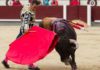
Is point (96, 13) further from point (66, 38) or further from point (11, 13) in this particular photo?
point (66, 38)

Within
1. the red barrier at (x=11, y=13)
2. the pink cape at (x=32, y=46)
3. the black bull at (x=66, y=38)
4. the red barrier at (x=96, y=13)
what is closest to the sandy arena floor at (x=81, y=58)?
the pink cape at (x=32, y=46)

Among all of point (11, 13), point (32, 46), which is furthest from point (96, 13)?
point (32, 46)

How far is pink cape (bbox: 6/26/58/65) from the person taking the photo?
271 inches

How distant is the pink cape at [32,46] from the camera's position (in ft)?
22.5

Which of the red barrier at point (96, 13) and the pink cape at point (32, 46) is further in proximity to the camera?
the red barrier at point (96, 13)

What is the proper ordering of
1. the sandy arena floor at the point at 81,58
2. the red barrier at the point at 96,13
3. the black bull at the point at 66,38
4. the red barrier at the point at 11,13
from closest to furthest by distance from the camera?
1. the black bull at the point at 66,38
2. the sandy arena floor at the point at 81,58
3. the red barrier at the point at 96,13
4. the red barrier at the point at 11,13

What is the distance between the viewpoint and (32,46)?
278 inches

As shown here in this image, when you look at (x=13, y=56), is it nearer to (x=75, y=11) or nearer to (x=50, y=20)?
(x=50, y=20)

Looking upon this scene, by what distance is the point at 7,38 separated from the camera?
40.2ft

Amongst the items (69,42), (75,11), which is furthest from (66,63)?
(75,11)

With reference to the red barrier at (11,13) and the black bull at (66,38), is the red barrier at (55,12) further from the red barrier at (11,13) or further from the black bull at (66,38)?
the black bull at (66,38)

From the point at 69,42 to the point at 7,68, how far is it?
3.71 ft

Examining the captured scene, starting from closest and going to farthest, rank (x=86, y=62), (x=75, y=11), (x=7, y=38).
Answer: (x=86, y=62), (x=7, y=38), (x=75, y=11)

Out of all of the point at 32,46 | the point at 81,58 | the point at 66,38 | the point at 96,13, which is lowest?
the point at 96,13
